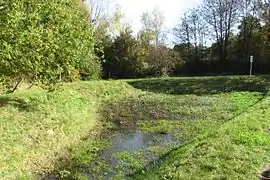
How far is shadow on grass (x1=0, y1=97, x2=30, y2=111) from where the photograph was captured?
17.8m

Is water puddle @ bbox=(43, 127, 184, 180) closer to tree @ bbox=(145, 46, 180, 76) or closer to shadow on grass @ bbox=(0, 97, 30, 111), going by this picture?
shadow on grass @ bbox=(0, 97, 30, 111)

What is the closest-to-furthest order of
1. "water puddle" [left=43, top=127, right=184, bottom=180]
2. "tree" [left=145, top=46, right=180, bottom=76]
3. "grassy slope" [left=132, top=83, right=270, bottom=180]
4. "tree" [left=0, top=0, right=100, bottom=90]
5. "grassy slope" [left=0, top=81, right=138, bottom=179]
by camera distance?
"grassy slope" [left=132, top=83, right=270, bottom=180] < "water puddle" [left=43, top=127, right=184, bottom=180] < "grassy slope" [left=0, top=81, right=138, bottom=179] < "tree" [left=0, top=0, right=100, bottom=90] < "tree" [left=145, top=46, right=180, bottom=76]

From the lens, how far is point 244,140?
1243 centimetres

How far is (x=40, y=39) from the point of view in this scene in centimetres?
1577

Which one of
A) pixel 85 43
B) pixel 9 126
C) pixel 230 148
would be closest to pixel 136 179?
pixel 230 148

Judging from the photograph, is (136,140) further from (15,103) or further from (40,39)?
(40,39)

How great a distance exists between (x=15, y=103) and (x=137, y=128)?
19.1 feet

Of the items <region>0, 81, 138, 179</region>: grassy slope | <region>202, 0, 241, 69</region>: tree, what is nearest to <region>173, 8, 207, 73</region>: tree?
<region>202, 0, 241, 69</region>: tree

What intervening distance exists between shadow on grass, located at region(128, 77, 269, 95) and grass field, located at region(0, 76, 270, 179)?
6.9 inches

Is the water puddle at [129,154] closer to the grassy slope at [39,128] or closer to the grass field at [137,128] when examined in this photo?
the grass field at [137,128]

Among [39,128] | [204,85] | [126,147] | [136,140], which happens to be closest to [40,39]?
[39,128]

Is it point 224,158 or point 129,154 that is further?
point 129,154

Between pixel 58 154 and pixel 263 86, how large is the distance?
17694 mm

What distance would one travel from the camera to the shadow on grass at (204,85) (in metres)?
29.0
